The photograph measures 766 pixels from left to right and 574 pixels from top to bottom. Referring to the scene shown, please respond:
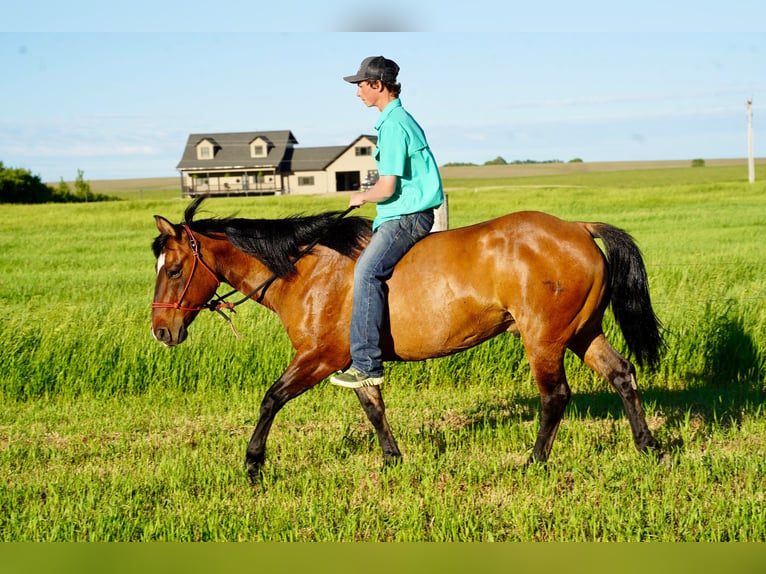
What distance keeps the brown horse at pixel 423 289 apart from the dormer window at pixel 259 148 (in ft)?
232

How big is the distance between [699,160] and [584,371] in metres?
127

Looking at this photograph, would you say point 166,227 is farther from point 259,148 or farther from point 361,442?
point 259,148

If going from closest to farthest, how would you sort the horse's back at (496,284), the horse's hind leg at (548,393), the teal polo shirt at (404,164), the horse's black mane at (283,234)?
1. the teal polo shirt at (404,164)
2. the horse's back at (496,284)
3. the horse's hind leg at (548,393)
4. the horse's black mane at (283,234)

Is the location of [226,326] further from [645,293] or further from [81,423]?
[645,293]

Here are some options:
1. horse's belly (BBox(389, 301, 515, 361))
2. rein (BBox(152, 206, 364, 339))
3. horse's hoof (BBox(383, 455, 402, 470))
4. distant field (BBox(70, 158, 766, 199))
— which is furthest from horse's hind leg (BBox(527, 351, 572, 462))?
distant field (BBox(70, 158, 766, 199))

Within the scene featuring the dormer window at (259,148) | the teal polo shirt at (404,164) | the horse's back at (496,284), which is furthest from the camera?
the dormer window at (259,148)

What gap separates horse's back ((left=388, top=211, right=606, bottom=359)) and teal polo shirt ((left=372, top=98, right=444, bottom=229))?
1.03 feet

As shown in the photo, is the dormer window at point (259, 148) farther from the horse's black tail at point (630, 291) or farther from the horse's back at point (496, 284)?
the horse's back at point (496, 284)

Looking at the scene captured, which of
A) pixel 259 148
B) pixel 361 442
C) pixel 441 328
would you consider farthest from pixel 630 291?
pixel 259 148

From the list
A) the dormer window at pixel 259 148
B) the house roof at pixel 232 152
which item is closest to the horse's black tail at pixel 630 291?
the house roof at pixel 232 152

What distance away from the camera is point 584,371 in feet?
26.3

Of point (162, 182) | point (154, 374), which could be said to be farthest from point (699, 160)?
point (154, 374)

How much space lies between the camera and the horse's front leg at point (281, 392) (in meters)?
5.36

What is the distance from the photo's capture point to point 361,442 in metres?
6.21
